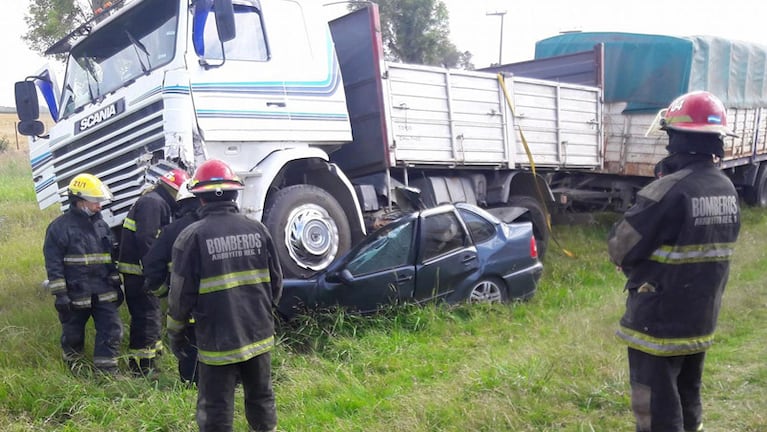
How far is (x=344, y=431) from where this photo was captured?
352 cm

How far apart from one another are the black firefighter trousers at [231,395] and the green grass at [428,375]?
0.36 metres

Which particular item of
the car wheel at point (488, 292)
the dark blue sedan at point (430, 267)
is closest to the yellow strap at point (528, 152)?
the dark blue sedan at point (430, 267)

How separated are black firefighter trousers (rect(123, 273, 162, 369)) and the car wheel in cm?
279

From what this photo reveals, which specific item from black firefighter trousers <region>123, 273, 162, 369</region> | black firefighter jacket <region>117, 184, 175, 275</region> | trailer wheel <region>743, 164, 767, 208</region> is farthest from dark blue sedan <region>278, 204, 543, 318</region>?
trailer wheel <region>743, 164, 767, 208</region>

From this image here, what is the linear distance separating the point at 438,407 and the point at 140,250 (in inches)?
96.2

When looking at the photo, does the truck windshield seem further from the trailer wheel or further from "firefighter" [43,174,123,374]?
the trailer wheel

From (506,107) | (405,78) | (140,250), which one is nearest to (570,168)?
(506,107)

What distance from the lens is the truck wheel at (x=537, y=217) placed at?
7.92 metres

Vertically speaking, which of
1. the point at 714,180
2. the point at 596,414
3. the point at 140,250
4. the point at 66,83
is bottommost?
the point at 596,414

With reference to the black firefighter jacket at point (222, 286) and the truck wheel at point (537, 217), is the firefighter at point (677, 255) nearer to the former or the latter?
the black firefighter jacket at point (222, 286)

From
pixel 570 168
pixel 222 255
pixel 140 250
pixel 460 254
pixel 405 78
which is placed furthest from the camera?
pixel 570 168

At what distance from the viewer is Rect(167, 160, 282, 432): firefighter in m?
3.12

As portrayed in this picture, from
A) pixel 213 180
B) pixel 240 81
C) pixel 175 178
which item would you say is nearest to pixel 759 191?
pixel 240 81

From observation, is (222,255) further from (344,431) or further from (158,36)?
(158,36)
